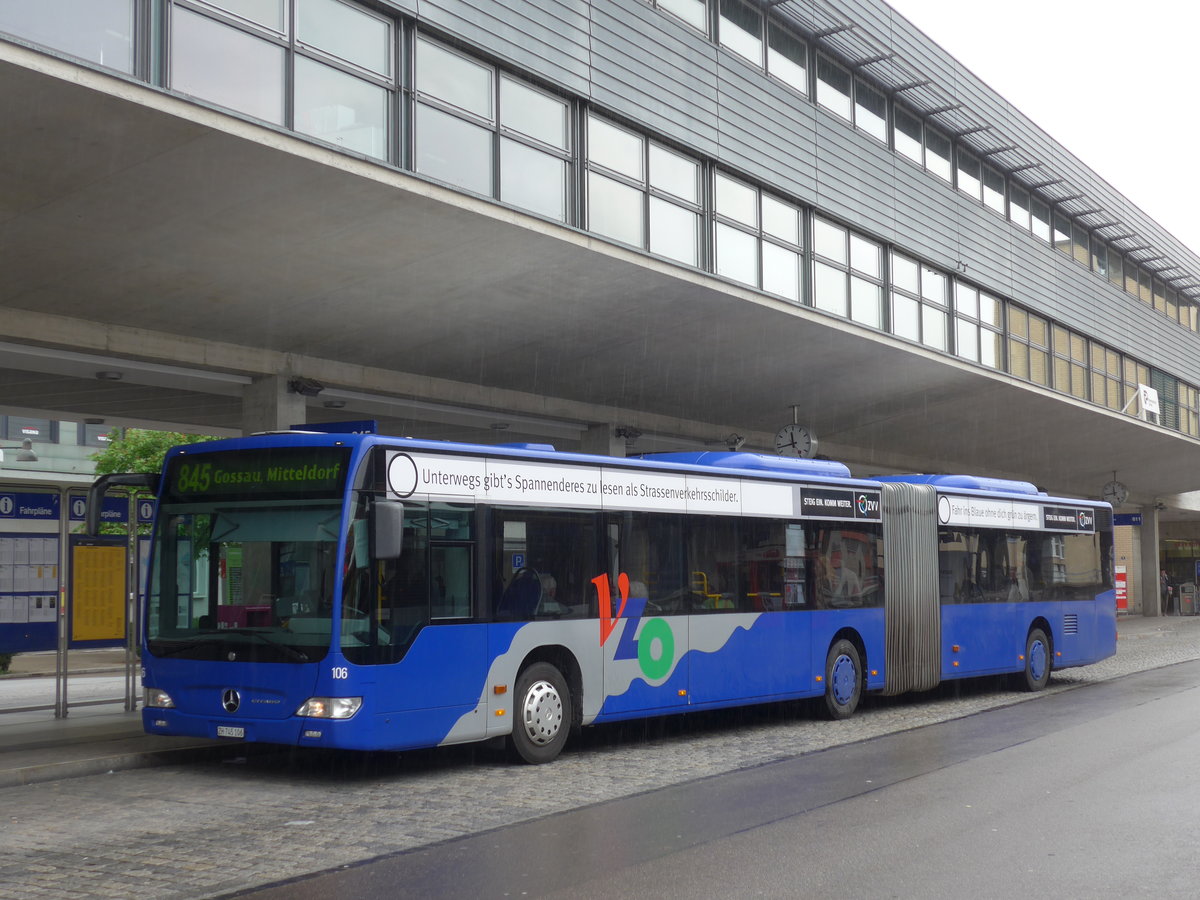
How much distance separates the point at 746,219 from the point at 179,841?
14.9 m

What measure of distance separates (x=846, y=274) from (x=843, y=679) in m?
10.1

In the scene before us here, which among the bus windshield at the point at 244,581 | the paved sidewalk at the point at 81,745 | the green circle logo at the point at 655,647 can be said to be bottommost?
the paved sidewalk at the point at 81,745

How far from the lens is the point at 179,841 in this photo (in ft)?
26.3

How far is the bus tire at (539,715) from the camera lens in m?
11.4

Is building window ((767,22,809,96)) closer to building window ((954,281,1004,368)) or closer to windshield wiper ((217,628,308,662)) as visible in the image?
building window ((954,281,1004,368))

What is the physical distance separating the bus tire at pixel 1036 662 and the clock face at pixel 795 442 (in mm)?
5660

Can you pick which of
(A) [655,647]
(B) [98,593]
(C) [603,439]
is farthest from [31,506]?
(C) [603,439]

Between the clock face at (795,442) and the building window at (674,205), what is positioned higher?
the building window at (674,205)

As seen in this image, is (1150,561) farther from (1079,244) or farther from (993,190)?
(993,190)

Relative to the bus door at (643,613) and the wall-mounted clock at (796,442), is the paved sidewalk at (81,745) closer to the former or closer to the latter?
the bus door at (643,613)

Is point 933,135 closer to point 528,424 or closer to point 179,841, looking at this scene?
point 528,424

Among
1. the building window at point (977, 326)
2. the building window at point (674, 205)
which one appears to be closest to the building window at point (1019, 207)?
the building window at point (977, 326)

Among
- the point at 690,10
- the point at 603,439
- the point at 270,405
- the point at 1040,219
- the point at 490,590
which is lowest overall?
the point at 490,590

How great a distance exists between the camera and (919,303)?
85.8 ft
